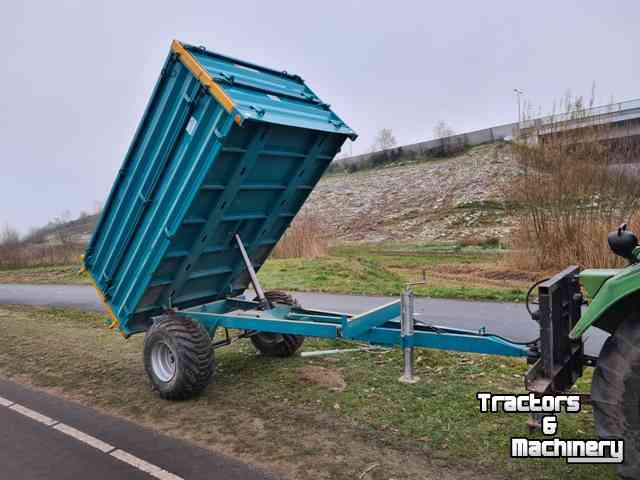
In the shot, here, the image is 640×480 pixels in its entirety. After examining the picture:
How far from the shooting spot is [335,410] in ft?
18.9

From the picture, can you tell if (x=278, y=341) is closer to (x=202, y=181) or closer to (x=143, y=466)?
(x=202, y=181)

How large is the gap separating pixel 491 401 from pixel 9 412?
5017 millimetres

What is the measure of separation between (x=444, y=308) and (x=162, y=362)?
20.9 ft

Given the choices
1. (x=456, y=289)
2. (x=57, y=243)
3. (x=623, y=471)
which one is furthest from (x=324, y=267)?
(x=57, y=243)

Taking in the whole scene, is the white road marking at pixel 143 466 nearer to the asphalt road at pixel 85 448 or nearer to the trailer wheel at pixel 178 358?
the asphalt road at pixel 85 448

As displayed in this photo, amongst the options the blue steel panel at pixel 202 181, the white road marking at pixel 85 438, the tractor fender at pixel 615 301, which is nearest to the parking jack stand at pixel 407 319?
the tractor fender at pixel 615 301

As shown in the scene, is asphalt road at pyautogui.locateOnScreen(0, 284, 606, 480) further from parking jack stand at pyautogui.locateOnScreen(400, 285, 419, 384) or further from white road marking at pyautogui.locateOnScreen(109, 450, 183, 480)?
parking jack stand at pyautogui.locateOnScreen(400, 285, 419, 384)

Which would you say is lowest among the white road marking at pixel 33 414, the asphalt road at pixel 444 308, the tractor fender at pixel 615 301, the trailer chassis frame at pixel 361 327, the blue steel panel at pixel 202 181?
the white road marking at pixel 33 414

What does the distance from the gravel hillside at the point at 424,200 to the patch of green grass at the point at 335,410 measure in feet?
70.2

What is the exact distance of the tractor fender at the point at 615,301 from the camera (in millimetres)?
3539

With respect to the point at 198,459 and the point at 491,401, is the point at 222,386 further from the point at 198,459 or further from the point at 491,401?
→ the point at 491,401

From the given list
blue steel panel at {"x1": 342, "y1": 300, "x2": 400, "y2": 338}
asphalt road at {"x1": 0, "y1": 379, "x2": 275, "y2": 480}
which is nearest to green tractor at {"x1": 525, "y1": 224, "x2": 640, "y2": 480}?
blue steel panel at {"x1": 342, "y1": 300, "x2": 400, "y2": 338}

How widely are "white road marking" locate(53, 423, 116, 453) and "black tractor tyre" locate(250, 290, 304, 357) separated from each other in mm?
2667

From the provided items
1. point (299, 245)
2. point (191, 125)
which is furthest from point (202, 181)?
point (299, 245)
